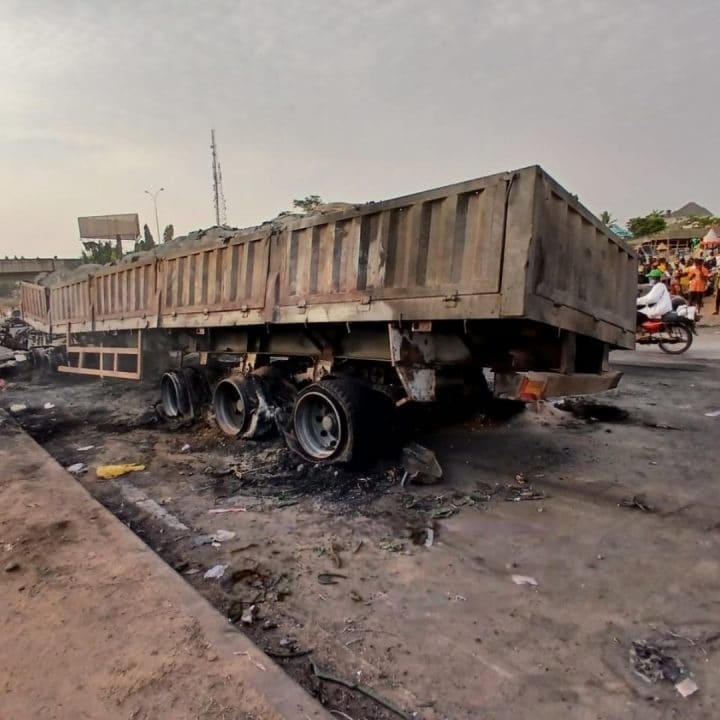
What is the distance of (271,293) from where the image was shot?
5.47 meters

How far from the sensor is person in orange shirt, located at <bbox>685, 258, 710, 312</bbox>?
1678 centimetres

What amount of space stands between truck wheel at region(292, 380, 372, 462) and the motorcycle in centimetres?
813

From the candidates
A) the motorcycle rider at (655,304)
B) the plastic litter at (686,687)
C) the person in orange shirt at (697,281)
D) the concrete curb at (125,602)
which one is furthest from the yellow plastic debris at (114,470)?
the person in orange shirt at (697,281)

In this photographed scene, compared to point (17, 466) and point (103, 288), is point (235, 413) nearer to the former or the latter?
point (17, 466)

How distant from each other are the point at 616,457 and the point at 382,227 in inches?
116

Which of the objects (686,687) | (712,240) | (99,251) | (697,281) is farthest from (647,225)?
(99,251)

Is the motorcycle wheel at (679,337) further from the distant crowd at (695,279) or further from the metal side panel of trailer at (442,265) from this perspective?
the metal side panel of trailer at (442,265)

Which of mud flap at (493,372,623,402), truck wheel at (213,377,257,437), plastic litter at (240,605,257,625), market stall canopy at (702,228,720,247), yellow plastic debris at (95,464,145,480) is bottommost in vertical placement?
yellow plastic debris at (95,464,145,480)

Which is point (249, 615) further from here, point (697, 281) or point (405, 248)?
point (697, 281)

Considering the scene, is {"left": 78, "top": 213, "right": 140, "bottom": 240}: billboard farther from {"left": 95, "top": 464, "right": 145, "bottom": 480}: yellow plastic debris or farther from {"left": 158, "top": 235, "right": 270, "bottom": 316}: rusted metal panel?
{"left": 95, "top": 464, "right": 145, "bottom": 480}: yellow plastic debris

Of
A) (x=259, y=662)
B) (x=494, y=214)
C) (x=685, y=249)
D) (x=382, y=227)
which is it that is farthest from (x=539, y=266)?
(x=685, y=249)

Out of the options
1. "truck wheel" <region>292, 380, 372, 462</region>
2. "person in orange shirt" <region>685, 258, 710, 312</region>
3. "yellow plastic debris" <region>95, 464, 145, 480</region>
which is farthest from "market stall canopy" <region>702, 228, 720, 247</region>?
"yellow plastic debris" <region>95, 464, 145, 480</region>

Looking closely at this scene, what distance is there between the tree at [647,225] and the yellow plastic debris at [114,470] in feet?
94.2

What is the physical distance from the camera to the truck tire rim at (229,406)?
6328 mm
